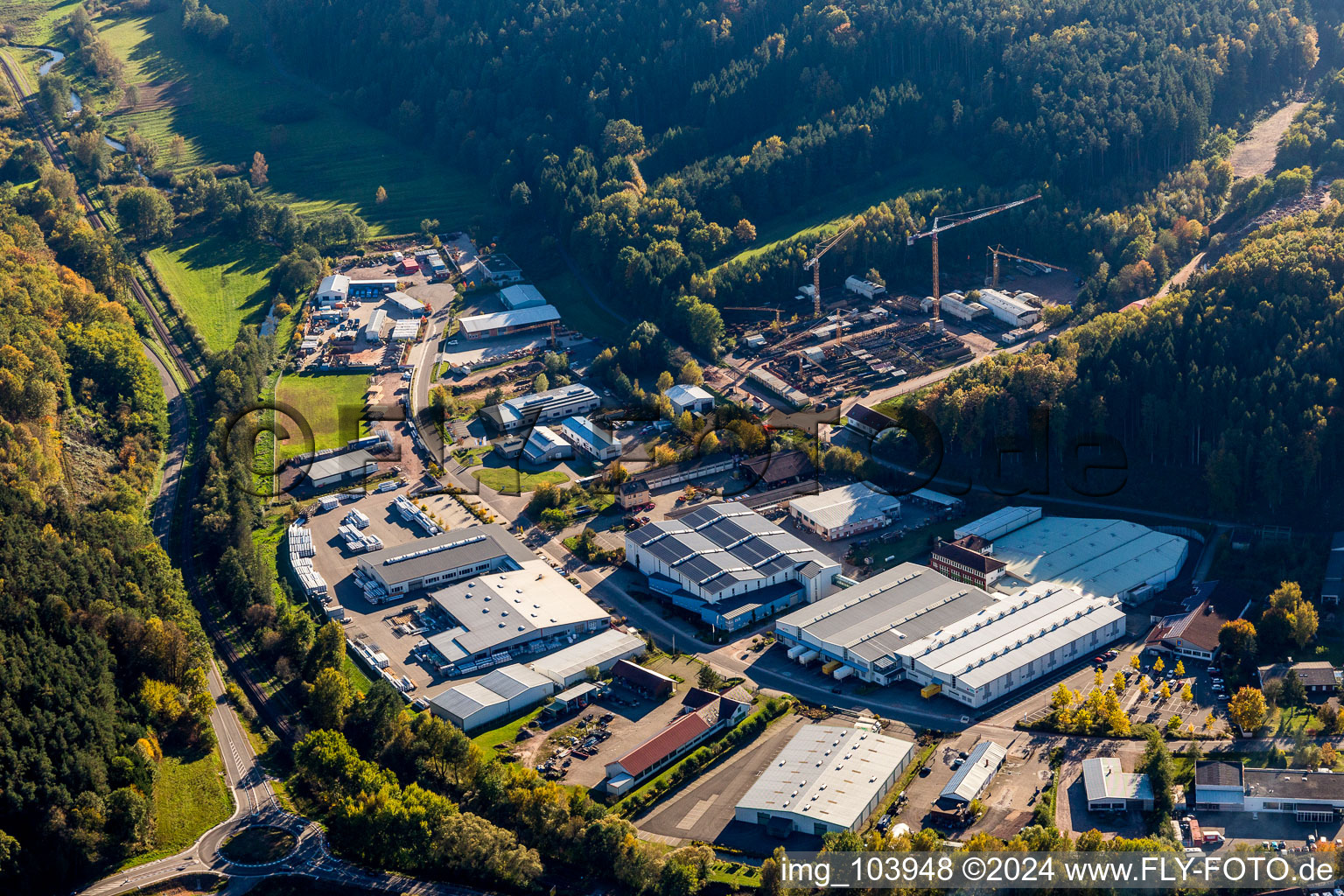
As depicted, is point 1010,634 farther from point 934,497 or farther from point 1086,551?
point 934,497

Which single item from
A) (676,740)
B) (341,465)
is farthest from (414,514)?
(676,740)

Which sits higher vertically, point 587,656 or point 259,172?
point 259,172

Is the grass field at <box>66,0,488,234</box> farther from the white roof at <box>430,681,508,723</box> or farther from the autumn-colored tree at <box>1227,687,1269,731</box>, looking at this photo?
the autumn-colored tree at <box>1227,687,1269,731</box>

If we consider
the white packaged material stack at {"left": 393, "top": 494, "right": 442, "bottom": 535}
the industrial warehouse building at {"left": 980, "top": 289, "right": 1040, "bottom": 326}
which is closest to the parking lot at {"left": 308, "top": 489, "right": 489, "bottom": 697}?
the white packaged material stack at {"left": 393, "top": 494, "right": 442, "bottom": 535}

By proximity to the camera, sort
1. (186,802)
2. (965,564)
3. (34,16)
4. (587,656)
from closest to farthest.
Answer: (186,802)
(587,656)
(965,564)
(34,16)

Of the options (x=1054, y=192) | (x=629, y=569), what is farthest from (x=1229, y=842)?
(x=1054, y=192)

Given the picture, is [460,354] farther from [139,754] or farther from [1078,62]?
[1078,62]

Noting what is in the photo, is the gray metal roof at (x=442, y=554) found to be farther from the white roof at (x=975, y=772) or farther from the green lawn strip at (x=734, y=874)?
the white roof at (x=975, y=772)
